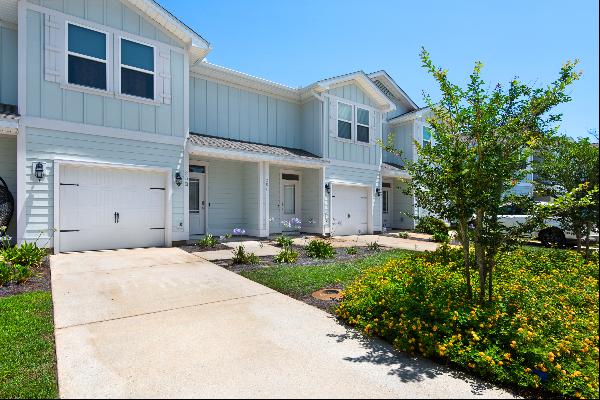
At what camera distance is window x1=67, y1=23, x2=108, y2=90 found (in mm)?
8812

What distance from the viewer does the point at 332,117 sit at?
14.3 metres

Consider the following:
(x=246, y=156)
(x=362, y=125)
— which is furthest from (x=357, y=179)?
(x=246, y=156)

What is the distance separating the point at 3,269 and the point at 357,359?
6.05 m

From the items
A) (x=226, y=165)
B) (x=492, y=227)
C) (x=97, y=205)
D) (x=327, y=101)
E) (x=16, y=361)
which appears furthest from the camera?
(x=327, y=101)

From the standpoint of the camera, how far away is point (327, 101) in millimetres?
14117

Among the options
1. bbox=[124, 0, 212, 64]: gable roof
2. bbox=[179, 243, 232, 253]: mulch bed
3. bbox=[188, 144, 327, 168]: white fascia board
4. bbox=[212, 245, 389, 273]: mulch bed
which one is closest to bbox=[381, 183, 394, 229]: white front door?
bbox=[188, 144, 327, 168]: white fascia board

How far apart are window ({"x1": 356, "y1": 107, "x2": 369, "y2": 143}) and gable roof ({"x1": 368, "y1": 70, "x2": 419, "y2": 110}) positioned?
12.2ft

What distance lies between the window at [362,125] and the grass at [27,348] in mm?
13045

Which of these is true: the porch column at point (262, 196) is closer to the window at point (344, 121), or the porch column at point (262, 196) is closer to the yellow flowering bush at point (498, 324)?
the window at point (344, 121)

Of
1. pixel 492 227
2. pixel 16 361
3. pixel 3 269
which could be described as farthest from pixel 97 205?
pixel 492 227

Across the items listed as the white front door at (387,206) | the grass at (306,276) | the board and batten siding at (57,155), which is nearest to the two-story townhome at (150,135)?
the board and batten siding at (57,155)

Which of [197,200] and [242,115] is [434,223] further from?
[242,115]

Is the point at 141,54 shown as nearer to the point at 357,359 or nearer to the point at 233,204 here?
the point at 233,204

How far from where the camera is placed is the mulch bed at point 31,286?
5.37m
